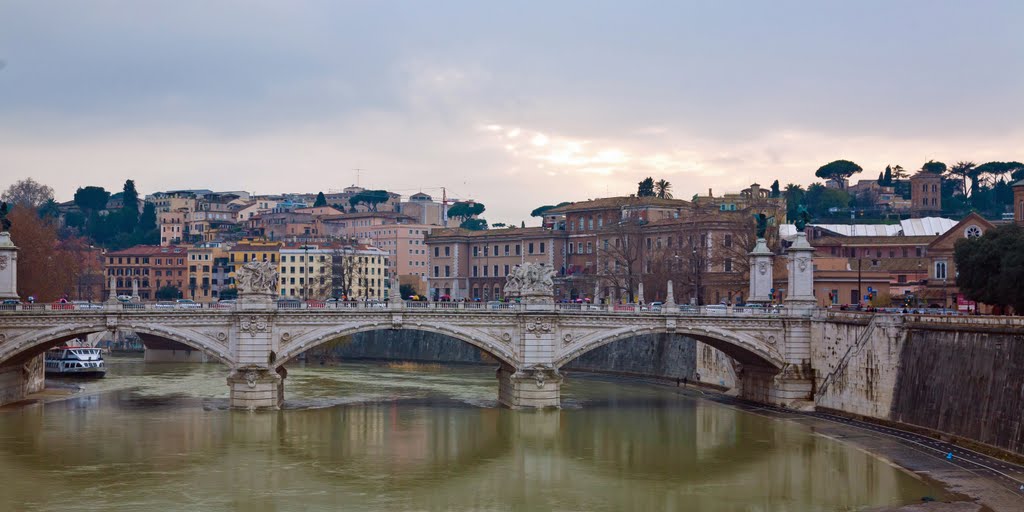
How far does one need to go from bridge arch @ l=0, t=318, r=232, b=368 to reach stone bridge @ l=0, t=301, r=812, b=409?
4cm

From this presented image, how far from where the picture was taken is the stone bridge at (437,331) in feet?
175

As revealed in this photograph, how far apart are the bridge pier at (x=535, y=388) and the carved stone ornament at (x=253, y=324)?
38.4 feet

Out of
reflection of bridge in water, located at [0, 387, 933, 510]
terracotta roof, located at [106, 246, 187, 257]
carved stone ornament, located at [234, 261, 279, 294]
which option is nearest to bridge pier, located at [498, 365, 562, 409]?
reflection of bridge in water, located at [0, 387, 933, 510]

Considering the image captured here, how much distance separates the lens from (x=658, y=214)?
106688 millimetres

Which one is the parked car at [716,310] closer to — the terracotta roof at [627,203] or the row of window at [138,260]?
the terracotta roof at [627,203]

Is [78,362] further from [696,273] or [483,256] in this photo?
[483,256]

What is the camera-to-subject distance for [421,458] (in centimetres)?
4428

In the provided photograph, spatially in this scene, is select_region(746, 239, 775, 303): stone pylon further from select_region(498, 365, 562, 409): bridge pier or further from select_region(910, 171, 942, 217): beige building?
select_region(910, 171, 942, 217): beige building

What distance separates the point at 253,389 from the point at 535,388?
41.8 feet

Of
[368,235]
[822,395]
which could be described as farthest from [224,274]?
[822,395]

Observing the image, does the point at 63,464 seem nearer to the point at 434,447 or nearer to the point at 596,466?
the point at 434,447

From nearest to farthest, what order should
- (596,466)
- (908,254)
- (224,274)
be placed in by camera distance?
(596,466), (908,254), (224,274)

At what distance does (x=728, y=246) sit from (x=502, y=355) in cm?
3625

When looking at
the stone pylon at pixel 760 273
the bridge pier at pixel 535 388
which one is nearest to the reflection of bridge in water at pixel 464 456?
the bridge pier at pixel 535 388
